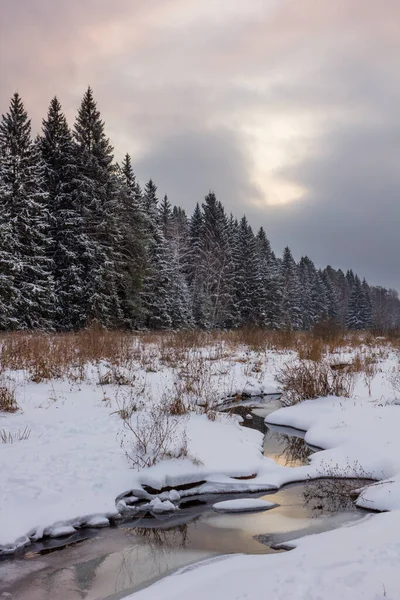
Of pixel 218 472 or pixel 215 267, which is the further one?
pixel 215 267

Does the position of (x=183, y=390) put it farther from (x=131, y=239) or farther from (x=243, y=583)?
(x=131, y=239)

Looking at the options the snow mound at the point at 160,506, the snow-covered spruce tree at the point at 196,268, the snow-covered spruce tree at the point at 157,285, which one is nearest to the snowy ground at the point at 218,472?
the snow mound at the point at 160,506

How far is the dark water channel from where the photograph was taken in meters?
3.14

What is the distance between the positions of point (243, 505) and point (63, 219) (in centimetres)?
1998

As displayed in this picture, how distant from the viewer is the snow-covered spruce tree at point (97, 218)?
21.5 m

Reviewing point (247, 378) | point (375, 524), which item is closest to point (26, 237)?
point (247, 378)

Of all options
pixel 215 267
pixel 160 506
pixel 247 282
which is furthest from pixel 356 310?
pixel 160 506

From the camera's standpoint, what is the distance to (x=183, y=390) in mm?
8406

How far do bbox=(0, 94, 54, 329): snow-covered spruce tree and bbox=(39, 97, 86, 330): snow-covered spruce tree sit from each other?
0.63 metres

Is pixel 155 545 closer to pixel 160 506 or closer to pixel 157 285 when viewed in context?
pixel 160 506

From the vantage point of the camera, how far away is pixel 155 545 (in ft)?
12.5

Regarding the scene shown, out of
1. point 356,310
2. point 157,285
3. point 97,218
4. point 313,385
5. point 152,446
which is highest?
point 97,218

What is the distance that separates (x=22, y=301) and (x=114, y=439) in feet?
49.0

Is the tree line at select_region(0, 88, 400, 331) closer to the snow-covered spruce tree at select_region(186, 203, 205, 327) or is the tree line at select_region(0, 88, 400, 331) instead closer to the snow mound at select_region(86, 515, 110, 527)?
the snow-covered spruce tree at select_region(186, 203, 205, 327)
